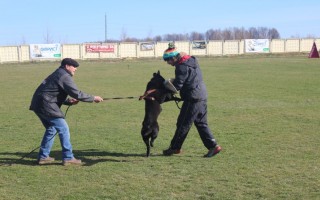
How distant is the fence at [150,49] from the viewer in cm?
5228

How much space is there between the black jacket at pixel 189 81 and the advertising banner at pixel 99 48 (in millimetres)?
49356

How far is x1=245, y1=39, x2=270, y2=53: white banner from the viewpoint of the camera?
60.0 metres

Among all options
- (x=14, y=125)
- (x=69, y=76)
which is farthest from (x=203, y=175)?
(x=14, y=125)

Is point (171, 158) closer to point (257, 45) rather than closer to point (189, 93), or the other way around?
point (189, 93)

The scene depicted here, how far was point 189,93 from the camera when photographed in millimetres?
7102

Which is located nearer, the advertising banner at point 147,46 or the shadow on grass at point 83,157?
the shadow on grass at point 83,157

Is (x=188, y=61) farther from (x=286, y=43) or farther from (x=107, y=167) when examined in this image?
(x=286, y=43)

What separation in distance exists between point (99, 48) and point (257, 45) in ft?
73.8

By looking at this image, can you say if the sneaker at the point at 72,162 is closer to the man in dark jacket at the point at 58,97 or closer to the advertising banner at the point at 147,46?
the man in dark jacket at the point at 58,97

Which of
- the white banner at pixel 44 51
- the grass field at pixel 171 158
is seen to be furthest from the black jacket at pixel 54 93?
the white banner at pixel 44 51

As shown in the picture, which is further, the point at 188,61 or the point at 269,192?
the point at 188,61

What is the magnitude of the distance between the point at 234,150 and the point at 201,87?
1.49 meters

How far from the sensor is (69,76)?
6.81 metres

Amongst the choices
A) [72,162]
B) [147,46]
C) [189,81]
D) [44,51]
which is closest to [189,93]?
[189,81]
